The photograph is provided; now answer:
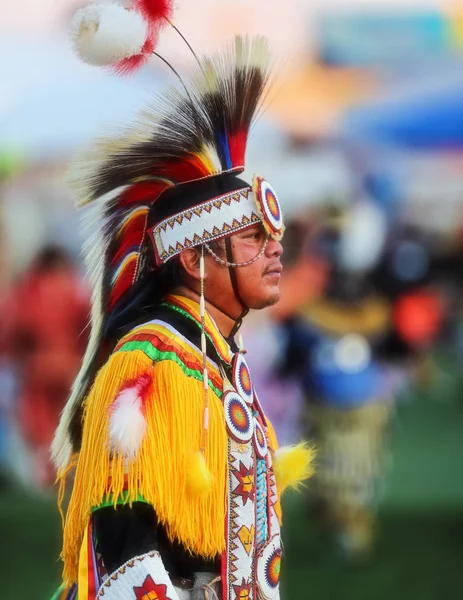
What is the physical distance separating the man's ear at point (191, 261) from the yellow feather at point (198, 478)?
0.44m

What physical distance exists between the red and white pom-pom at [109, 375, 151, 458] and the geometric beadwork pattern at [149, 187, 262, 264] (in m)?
0.37

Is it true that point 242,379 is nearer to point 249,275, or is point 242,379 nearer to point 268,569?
point 249,275

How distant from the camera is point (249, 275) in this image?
2844mm

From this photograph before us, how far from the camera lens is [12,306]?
30.7 ft

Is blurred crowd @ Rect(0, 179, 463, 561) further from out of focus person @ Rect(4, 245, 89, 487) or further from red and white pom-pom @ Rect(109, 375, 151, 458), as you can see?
red and white pom-pom @ Rect(109, 375, 151, 458)

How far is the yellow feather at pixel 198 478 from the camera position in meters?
2.60

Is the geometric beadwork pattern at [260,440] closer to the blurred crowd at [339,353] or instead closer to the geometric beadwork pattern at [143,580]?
the geometric beadwork pattern at [143,580]

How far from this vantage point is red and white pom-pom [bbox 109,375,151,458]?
2562 millimetres

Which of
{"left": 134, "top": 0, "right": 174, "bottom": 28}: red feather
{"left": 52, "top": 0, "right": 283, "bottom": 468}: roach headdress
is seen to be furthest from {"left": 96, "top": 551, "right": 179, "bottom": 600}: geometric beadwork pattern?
{"left": 134, "top": 0, "right": 174, "bottom": 28}: red feather

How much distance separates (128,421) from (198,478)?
18 centimetres

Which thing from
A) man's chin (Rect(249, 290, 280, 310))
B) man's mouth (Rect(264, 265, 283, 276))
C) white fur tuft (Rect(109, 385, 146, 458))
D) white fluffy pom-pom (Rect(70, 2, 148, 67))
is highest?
white fluffy pom-pom (Rect(70, 2, 148, 67))

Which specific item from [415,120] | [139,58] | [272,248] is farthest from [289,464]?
[415,120]

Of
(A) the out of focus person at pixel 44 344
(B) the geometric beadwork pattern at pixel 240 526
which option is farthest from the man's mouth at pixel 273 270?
(A) the out of focus person at pixel 44 344

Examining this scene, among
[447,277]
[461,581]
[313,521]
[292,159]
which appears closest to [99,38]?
[461,581]
